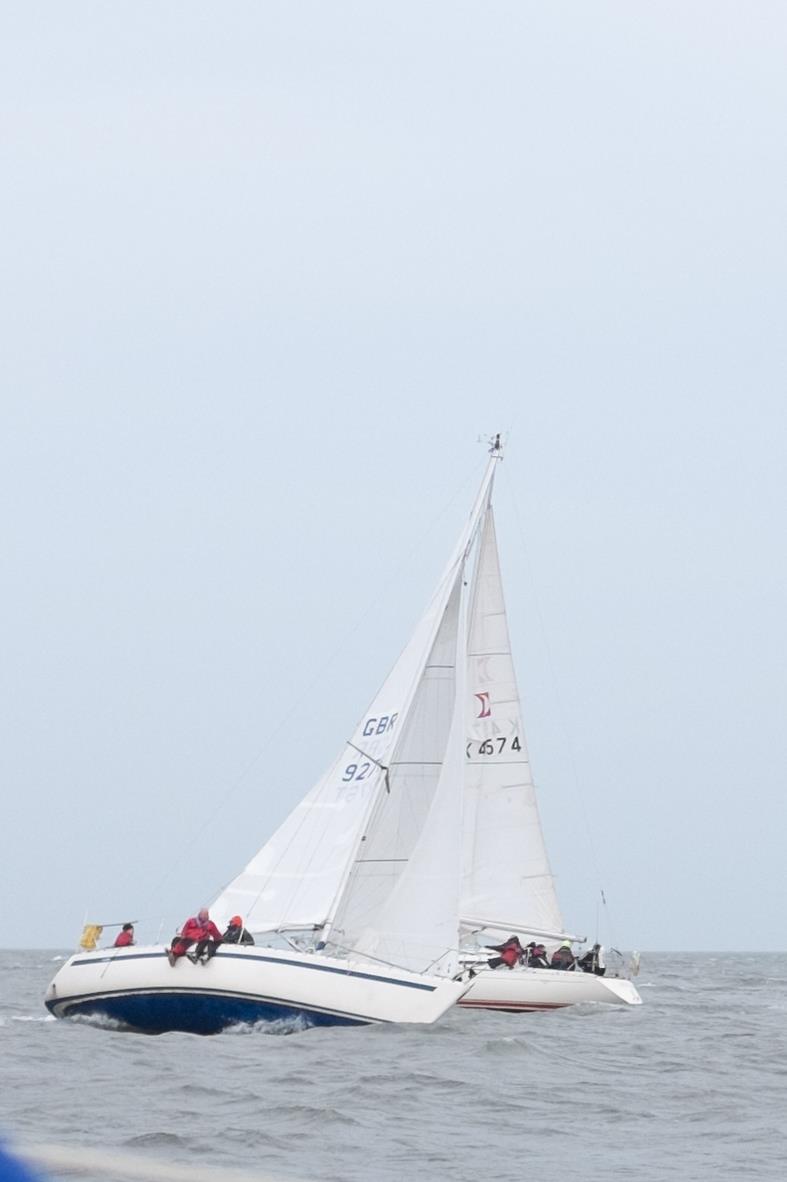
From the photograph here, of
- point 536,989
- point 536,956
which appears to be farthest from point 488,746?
point 536,989

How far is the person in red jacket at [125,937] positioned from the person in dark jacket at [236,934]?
1.42 m

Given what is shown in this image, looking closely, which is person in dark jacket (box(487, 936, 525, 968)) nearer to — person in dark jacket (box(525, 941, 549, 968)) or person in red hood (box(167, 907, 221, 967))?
person in dark jacket (box(525, 941, 549, 968))

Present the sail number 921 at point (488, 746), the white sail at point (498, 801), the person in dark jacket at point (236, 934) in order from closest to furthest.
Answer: the person in dark jacket at point (236, 934) → the white sail at point (498, 801) → the sail number 921 at point (488, 746)

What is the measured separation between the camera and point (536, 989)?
86.6 ft

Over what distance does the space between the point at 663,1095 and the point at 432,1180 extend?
6165mm

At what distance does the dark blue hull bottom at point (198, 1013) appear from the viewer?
22094 millimetres

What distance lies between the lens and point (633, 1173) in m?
12.9

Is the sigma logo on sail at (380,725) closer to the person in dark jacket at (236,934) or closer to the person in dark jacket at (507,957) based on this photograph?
the person in dark jacket at (507,957)

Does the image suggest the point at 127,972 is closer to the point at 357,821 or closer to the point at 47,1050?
the point at 47,1050

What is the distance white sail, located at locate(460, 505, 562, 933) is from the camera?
3055cm

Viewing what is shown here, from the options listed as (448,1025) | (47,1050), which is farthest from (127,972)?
(448,1025)

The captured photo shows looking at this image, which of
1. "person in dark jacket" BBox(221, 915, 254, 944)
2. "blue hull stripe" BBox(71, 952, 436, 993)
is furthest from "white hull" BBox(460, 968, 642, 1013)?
"person in dark jacket" BBox(221, 915, 254, 944)


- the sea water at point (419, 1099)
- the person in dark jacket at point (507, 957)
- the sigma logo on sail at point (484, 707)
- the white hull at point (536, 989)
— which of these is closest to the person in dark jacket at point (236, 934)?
the sea water at point (419, 1099)

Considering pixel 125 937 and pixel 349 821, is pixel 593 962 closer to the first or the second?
pixel 349 821
